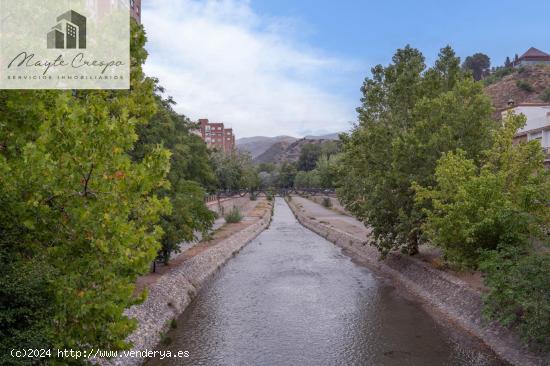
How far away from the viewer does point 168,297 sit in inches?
960

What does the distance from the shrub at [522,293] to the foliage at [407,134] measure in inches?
345

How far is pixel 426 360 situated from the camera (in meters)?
18.4

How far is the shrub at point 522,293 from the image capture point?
1563 cm

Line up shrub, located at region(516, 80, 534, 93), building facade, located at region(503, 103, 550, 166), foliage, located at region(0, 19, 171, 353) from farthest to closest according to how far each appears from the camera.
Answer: shrub, located at region(516, 80, 534, 93) → building facade, located at region(503, 103, 550, 166) → foliage, located at region(0, 19, 171, 353)

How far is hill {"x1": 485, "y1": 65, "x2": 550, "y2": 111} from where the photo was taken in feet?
401

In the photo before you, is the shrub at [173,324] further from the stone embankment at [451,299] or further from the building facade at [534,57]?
the building facade at [534,57]

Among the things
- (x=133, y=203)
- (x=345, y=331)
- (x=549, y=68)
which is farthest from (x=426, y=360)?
(x=549, y=68)

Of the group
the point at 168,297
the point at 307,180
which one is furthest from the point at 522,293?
the point at 307,180

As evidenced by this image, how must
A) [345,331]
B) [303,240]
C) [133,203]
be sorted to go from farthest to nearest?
1. [303,240]
2. [345,331]
3. [133,203]

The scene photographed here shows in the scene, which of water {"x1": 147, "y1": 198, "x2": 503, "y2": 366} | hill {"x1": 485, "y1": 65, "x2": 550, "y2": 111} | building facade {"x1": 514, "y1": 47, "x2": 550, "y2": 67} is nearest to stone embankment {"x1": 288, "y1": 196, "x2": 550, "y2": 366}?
water {"x1": 147, "y1": 198, "x2": 503, "y2": 366}

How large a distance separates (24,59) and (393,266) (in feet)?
94.8

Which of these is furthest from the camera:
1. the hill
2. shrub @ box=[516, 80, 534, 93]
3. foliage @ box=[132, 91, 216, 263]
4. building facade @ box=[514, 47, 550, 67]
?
building facade @ box=[514, 47, 550, 67]

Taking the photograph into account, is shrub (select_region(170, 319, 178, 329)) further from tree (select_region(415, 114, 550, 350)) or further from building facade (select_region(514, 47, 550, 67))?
building facade (select_region(514, 47, 550, 67))

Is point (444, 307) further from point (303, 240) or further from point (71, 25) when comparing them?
point (303, 240)
